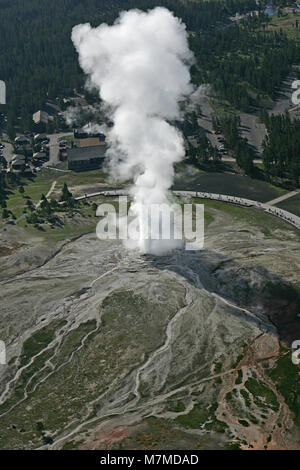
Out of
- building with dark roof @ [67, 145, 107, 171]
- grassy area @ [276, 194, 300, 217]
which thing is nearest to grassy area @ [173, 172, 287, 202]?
grassy area @ [276, 194, 300, 217]

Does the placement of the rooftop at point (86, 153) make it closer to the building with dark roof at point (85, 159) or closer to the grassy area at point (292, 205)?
the building with dark roof at point (85, 159)

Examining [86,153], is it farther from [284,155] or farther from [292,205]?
[292,205]

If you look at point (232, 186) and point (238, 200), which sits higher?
point (232, 186)

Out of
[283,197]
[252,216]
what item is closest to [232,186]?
[283,197]

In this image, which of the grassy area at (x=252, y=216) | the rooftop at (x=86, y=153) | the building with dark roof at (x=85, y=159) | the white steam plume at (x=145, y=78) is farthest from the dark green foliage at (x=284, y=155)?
the rooftop at (x=86, y=153)

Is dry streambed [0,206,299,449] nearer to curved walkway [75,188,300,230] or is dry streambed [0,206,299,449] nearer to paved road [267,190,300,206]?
curved walkway [75,188,300,230]

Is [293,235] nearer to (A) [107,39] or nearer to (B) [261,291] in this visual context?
(B) [261,291]
